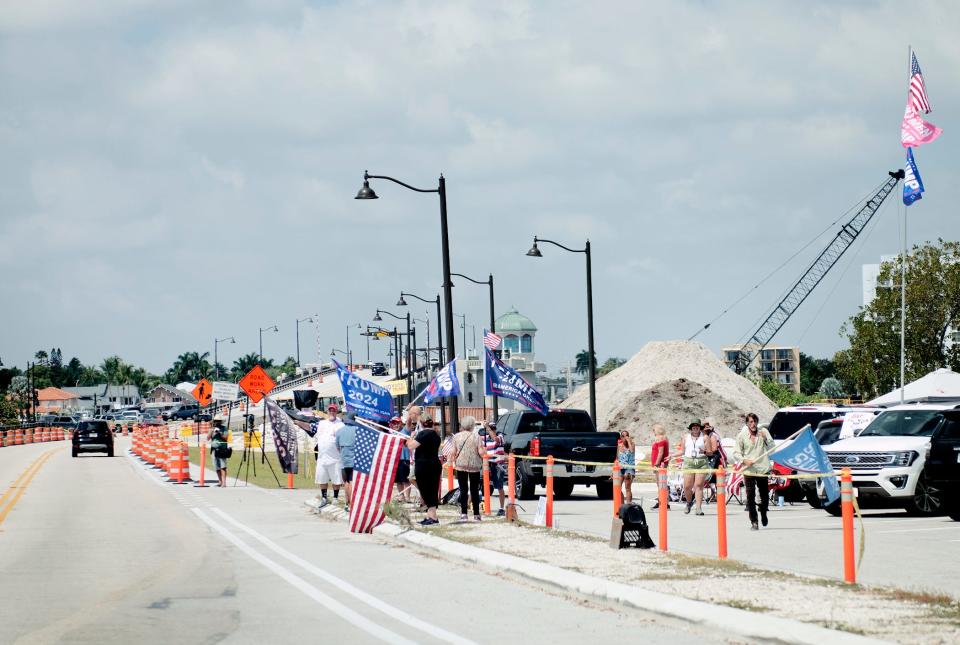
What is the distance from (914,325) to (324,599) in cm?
6378

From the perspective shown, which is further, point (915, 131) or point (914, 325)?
point (914, 325)

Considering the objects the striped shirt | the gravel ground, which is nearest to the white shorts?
the striped shirt

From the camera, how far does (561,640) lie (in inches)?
399

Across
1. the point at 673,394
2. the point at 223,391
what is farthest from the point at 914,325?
the point at 223,391

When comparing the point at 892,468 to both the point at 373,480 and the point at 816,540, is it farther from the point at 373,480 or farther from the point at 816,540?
the point at 373,480

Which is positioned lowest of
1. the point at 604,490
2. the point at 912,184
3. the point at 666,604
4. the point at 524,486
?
the point at 604,490

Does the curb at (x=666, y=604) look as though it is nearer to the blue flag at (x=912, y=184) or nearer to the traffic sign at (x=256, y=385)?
the traffic sign at (x=256, y=385)

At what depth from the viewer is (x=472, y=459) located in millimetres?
20672

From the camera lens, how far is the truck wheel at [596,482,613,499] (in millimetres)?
29367

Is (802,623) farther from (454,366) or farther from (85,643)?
(454,366)

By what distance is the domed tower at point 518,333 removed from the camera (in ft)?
532

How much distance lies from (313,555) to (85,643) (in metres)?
6.99

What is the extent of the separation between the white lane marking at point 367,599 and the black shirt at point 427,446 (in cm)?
252

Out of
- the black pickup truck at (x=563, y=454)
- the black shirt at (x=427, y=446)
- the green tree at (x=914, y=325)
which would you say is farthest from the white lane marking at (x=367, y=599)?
the green tree at (x=914, y=325)
